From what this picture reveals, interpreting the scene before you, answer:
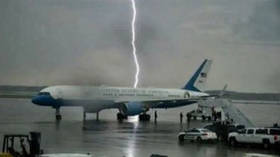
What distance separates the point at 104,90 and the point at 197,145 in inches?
1493

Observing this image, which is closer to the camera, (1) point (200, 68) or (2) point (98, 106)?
(2) point (98, 106)

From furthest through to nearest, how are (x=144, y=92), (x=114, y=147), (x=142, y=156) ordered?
1. (x=144, y=92)
2. (x=114, y=147)
3. (x=142, y=156)

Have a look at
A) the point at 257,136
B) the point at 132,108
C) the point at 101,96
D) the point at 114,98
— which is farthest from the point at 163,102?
the point at 257,136

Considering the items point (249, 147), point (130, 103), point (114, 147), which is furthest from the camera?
point (130, 103)

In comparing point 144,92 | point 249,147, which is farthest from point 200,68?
point 249,147

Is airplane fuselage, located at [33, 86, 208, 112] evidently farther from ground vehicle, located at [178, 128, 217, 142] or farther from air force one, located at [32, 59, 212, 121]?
ground vehicle, located at [178, 128, 217, 142]

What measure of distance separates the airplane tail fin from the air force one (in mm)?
5993

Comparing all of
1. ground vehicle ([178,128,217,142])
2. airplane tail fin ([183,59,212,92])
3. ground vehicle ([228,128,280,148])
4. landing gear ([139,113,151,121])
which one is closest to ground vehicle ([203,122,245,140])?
ground vehicle ([178,128,217,142])

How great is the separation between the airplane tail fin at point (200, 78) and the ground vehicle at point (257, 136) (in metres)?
57.4

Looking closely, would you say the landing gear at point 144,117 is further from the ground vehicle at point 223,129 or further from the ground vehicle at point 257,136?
the ground vehicle at point 257,136

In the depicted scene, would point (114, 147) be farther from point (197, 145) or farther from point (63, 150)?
point (197, 145)

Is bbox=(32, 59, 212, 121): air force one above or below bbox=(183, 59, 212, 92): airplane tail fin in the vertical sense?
below

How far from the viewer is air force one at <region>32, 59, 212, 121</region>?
70.7m

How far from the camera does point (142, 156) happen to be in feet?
100
